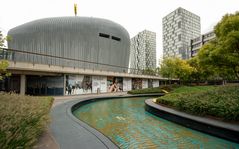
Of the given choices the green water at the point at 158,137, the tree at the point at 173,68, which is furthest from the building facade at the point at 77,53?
the green water at the point at 158,137

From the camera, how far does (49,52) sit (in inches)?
1363

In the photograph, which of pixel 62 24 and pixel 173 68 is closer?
pixel 173 68

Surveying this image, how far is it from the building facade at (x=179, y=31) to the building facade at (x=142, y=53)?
20.9 m

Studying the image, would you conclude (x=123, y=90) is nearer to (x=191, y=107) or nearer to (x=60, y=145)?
(x=191, y=107)

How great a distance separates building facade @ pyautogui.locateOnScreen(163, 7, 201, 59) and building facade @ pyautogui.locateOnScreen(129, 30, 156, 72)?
68.7 ft

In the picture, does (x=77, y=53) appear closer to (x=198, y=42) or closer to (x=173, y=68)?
(x=173, y=68)

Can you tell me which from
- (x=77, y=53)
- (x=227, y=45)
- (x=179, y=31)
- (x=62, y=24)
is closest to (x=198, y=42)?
(x=179, y=31)

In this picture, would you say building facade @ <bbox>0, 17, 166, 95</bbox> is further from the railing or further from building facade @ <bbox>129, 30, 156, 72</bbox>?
building facade @ <bbox>129, 30, 156, 72</bbox>

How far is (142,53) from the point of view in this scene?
12344 centimetres

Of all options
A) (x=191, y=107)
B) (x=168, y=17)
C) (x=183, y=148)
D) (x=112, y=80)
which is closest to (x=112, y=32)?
(x=112, y=80)

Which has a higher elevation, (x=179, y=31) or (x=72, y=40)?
(x=179, y=31)

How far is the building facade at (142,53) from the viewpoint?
12244cm

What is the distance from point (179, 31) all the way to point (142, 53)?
36.5 m

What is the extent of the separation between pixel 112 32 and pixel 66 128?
36.7 meters
